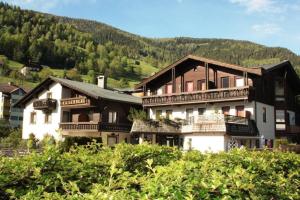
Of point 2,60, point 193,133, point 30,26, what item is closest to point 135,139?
point 193,133

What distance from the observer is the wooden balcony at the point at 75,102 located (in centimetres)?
4291

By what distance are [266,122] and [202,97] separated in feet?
21.3

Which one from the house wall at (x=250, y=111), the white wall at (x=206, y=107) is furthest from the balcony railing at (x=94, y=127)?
the house wall at (x=250, y=111)

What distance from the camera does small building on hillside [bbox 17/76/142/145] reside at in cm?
4238

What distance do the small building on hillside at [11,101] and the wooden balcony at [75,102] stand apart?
65.8m

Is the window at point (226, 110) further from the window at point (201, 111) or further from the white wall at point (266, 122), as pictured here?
the white wall at point (266, 122)

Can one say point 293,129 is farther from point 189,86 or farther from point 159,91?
point 159,91

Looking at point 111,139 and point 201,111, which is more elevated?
point 201,111

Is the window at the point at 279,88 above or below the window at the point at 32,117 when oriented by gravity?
above

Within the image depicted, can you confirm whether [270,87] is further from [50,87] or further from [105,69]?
[105,69]

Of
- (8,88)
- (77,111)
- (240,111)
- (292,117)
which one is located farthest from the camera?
(8,88)

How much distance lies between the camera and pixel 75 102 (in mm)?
44094

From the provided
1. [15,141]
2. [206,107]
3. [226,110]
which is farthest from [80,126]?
[226,110]

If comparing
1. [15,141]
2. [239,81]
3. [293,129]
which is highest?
[239,81]
